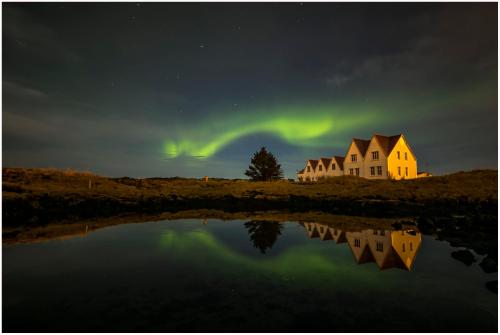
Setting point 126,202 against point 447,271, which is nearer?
point 447,271

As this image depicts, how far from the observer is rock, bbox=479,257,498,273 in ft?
23.5

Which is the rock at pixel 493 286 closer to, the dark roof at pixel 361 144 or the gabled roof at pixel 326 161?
the dark roof at pixel 361 144

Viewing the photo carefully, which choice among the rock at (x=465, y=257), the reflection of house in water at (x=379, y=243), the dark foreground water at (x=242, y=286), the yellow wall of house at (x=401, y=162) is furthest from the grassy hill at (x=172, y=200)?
the yellow wall of house at (x=401, y=162)

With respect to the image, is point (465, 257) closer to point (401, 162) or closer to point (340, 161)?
point (401, 162)

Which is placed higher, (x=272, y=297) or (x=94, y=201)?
(x=94, y=201)

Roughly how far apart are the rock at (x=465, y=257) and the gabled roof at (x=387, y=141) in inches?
1577

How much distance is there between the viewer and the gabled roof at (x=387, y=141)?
45.8 meters

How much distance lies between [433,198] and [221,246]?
1997 cm

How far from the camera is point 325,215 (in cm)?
1659

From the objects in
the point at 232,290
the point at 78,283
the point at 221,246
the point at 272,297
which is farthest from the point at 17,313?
the point at 221,246

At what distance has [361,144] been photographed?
167 ft

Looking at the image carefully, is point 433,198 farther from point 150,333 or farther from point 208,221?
point 150,333

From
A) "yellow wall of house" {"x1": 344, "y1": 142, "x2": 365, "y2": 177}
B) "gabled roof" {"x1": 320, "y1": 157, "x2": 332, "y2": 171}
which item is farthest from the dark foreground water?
"gabled roof" {"x1": 320, "y1": 157, "x2": 332, "y2": 171}

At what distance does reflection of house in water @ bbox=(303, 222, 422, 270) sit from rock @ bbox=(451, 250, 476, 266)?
1.08 meters
